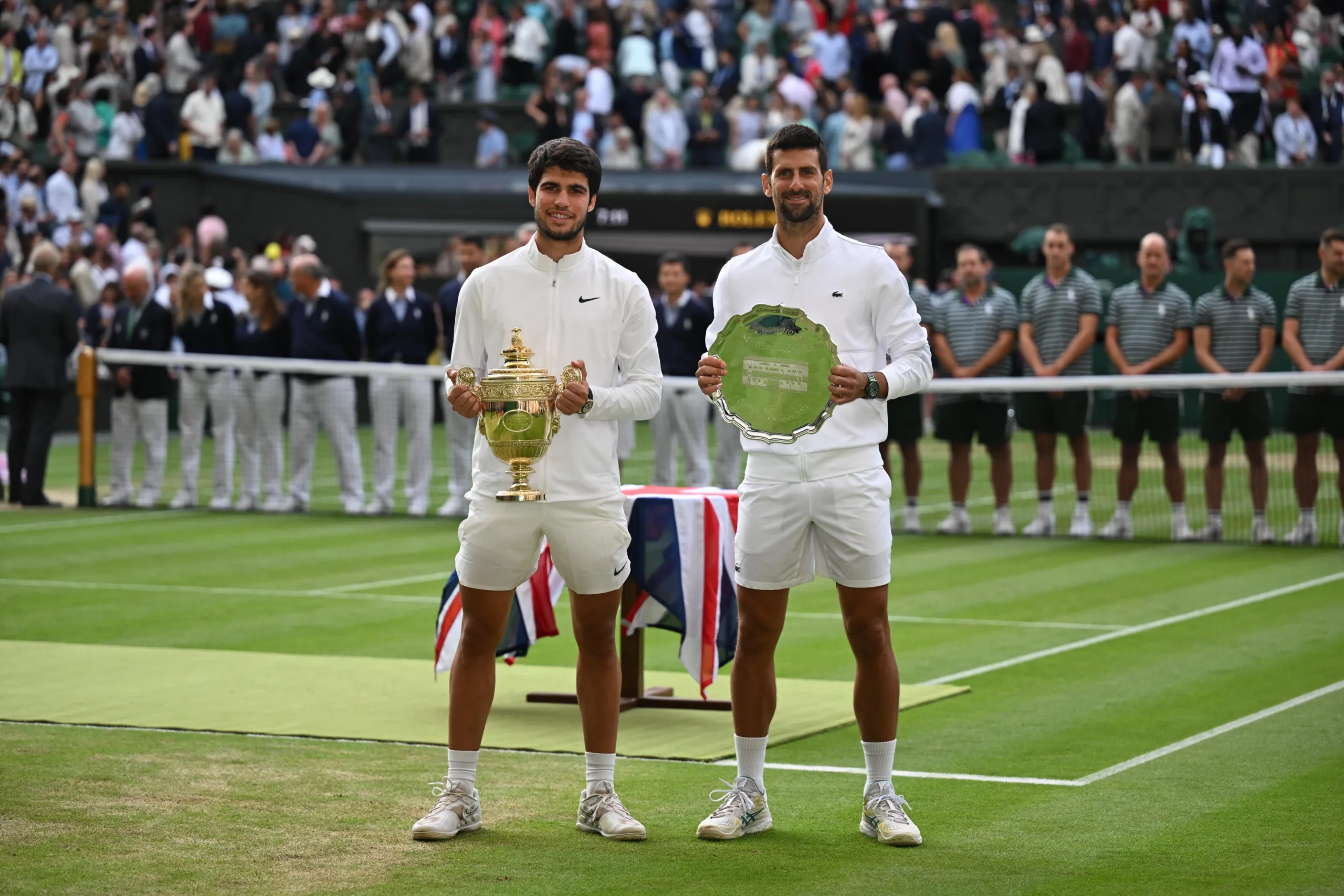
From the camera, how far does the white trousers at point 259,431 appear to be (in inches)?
742

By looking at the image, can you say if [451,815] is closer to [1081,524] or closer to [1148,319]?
[1081,524]

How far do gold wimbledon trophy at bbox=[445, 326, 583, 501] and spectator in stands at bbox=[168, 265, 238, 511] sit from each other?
12868 millimetres

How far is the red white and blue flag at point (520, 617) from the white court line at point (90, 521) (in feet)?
31.0

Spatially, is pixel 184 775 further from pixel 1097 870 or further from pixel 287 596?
pixel 287 596

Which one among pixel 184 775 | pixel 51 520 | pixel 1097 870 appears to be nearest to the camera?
pixel 1097 870

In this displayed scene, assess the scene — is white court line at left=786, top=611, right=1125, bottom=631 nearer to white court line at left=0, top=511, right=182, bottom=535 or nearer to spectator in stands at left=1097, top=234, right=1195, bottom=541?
spectator in stands at left=1097, top=234, right=1195, bottom=541

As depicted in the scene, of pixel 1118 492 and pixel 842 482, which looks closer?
pixel 842 482

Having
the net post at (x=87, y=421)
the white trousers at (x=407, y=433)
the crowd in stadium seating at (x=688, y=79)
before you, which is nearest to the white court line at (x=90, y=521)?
the net post at (x=87, y=421)

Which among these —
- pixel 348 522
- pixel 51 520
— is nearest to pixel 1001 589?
pixel 348 522

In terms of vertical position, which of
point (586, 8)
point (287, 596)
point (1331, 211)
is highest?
point (586, 8)

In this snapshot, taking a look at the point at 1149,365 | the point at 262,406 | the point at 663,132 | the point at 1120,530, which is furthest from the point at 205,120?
the point at 1120,530

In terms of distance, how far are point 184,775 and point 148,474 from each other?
12.4 m

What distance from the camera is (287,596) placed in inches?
526

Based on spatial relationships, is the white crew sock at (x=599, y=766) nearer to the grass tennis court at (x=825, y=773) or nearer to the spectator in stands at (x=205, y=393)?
the grass tennis court at (x=825, y=773)
